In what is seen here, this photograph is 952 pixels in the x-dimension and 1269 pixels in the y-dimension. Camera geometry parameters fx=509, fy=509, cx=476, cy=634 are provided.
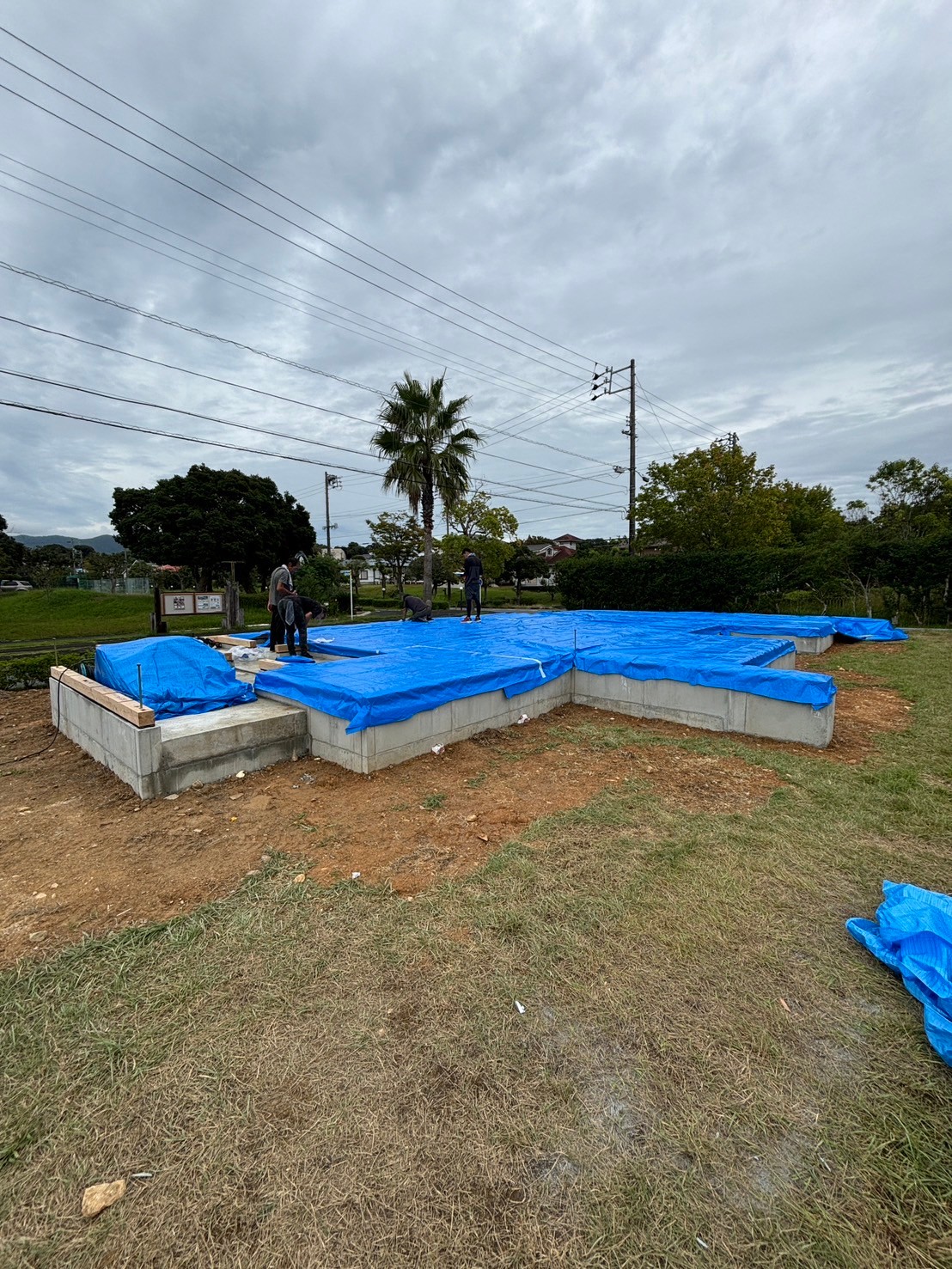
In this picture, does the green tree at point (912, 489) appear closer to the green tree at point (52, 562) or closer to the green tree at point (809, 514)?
the green tree at point (809, 514)

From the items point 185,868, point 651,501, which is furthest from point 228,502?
point 185,868

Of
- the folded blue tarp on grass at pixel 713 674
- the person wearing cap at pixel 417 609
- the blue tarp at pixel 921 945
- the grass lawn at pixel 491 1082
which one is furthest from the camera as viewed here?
the person wearing cap at pixel 417 609

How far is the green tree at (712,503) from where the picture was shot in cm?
1659

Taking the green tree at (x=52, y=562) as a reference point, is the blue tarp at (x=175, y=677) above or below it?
below

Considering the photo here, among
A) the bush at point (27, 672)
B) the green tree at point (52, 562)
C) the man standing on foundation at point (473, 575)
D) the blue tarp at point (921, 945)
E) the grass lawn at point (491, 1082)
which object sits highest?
the green tree at point (52, 562)

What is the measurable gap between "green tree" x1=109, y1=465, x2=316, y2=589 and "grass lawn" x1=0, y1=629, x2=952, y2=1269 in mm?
18092

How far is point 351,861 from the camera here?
2.78m

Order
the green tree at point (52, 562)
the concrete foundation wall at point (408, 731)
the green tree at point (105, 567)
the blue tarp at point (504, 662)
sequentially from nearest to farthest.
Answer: the concrete foundation wall at point (408, 731) < the blue tarp at point (504, 662) < the green tree at point (52, 562) < the green tree at point (105, 567)

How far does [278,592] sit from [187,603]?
250 inches

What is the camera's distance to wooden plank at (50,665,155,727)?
3484mm

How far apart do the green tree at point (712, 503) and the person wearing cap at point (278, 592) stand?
48.1 feet

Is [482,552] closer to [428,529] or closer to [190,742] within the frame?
[428,529]

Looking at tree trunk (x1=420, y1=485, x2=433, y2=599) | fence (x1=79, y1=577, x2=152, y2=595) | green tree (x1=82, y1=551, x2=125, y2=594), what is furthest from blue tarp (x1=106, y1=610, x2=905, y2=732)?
green tree (x1=82, y1=551, x2=125, y2=594)

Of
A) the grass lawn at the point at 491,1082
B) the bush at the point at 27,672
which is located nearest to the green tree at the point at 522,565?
the bush at the point at 27,672
